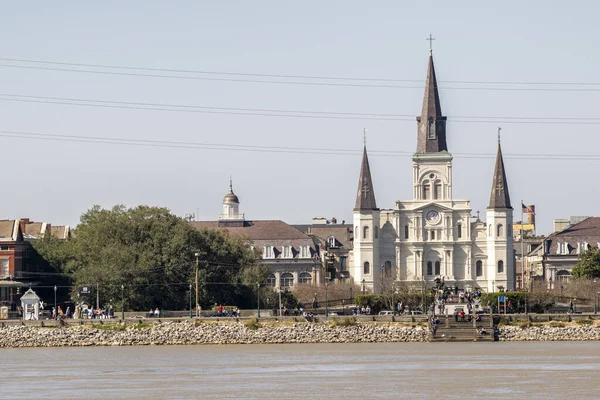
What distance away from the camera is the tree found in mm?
148500

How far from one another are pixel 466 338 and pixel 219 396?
36.5m

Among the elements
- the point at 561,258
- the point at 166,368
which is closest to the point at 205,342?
the point at 166,368

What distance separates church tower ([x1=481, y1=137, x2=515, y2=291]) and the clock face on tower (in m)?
5.42

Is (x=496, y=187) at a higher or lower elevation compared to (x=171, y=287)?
higher

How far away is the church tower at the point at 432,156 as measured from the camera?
180250 millimetres

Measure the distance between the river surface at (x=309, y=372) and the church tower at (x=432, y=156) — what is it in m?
95.6

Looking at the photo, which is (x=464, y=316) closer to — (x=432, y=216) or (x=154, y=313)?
(x=154, y=313)

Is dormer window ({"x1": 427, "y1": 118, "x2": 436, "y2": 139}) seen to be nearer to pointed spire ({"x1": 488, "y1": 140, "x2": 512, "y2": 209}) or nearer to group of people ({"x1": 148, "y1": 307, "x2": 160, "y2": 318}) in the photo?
pointed spire ({"x1": 488, "y1": 140, "x2": 512, "y2": 209})

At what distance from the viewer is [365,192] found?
17875cm

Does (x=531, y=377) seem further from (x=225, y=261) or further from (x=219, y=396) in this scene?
(x=225, y=261)

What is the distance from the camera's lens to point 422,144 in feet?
598

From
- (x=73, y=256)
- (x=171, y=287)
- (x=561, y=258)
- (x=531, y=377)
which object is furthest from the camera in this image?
(x=561, y=258)

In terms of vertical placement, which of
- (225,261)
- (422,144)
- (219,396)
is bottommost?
(219,396)

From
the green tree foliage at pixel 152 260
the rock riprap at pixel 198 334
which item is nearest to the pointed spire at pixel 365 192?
the green tree foliage at pixel 152 260
